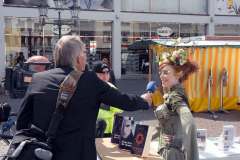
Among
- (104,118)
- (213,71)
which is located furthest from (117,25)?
(104,118)

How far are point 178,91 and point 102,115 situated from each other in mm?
1487

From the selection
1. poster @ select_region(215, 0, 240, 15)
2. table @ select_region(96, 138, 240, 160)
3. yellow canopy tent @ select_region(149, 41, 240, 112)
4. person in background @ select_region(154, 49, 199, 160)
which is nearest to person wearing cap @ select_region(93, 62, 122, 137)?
table @ select_region(96, 138, 240, 160)

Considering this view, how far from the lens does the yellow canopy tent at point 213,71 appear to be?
1217cm

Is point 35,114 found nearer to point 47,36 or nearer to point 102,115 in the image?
point 102,115

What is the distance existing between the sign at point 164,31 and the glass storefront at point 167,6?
1013 millimetres

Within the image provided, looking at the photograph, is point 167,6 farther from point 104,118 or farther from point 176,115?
point 176,115

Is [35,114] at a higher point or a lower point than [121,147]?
higher

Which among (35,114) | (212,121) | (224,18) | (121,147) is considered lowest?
(212,121)

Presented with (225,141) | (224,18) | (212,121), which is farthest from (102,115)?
(224,18)

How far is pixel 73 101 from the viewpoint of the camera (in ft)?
9.73

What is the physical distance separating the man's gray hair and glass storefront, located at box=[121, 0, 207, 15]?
2201 cm

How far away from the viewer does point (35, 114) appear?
304 centimetres

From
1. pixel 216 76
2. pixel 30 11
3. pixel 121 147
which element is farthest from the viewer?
pixel 30 11

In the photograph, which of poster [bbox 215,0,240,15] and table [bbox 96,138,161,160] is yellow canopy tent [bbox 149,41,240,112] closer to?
table [bbox 96,138,161,160]
